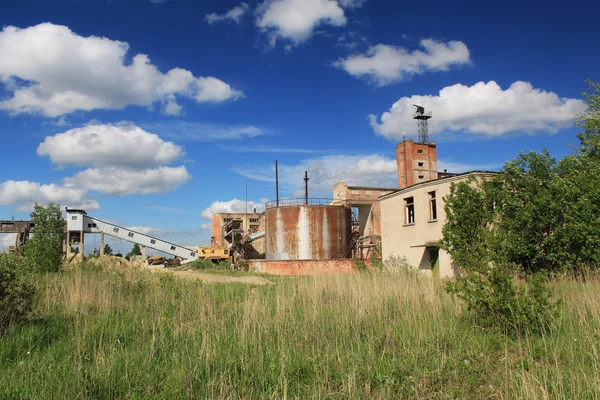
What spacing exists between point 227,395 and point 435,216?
19719mm

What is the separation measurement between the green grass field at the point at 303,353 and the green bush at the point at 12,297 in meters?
0.25

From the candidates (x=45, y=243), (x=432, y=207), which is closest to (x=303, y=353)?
(x=45, y=243)

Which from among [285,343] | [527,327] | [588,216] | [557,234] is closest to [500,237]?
[557,234]

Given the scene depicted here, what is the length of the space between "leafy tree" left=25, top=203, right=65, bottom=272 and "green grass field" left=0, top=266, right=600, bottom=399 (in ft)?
20.1

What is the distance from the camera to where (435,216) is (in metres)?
22.1

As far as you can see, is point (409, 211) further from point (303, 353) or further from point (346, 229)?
point (303, 353)

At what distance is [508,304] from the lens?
6316 mm

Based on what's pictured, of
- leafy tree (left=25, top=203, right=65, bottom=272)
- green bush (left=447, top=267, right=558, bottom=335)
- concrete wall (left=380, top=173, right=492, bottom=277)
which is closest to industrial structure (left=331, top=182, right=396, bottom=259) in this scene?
concrete wall (left=380, top=173, right=492, bottom=277)

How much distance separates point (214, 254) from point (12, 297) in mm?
33634

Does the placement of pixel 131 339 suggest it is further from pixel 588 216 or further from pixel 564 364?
pixel 588 216

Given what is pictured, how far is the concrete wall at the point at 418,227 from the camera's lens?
21062 mm

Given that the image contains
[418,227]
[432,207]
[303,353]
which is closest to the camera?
[303,353]

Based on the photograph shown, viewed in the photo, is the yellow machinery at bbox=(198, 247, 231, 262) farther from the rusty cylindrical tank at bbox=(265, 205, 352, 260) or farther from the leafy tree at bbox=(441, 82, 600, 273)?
the leafy tree at bbox=(441, 82, 600, 273)

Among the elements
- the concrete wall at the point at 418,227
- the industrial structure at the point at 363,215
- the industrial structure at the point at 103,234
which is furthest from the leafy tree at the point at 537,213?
the industrial structure at the point at 103,234
